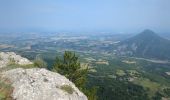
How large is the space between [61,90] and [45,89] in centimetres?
235

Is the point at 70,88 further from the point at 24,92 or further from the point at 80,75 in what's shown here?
the point at 80,75

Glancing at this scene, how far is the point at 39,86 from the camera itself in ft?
123

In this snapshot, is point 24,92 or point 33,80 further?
point 33,80

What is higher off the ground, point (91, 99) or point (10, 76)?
point (10, 76)

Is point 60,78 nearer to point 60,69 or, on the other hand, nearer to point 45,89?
point 45,89

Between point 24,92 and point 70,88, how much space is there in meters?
7.05

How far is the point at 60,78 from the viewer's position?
4116cm

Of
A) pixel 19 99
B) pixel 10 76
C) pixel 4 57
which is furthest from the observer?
pixel 4 57

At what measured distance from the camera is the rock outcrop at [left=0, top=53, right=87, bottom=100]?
117 feet

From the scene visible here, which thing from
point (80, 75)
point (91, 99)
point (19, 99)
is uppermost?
point (19, 99)

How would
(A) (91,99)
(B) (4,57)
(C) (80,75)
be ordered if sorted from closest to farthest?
(B) (4,57) → (A) (91,99) → (C) (80,75)

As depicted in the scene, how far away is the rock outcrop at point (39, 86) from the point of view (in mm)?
35594

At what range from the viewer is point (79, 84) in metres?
72.8

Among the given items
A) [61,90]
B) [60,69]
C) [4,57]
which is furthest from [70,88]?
[60,69]
